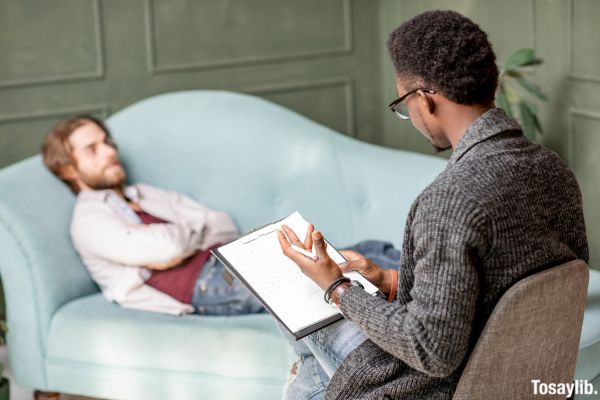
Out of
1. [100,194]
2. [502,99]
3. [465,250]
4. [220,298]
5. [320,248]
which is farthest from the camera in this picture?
[502,99]

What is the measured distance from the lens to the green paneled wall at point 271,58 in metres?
3.17

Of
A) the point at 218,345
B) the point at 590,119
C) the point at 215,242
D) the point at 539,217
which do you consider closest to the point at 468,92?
the point at 539,217

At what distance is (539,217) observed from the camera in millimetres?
1435

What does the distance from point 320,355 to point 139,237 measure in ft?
3.58

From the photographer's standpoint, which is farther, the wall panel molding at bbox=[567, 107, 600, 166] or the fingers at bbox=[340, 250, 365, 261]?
the wall panel molding at bbox=[567, 107, 600, 166]

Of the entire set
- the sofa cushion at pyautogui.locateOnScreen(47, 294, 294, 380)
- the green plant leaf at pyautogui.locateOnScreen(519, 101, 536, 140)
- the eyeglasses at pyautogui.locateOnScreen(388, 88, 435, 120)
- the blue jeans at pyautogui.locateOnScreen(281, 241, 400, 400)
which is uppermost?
the eyeglasses at pyautogui.locateOnScreen(388, 88, 435, 120)

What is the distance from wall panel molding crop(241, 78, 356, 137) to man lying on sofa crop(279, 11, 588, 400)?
249 centimetres

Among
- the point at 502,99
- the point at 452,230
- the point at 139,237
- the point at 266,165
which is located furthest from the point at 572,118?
the point at 452,230

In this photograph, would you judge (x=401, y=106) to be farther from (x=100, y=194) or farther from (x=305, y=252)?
(x=100, y=194)

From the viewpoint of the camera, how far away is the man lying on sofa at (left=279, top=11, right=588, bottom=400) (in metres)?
1.36

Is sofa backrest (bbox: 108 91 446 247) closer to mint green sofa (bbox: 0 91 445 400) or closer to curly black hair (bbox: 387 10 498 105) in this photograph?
mint green sofa (bbox: 0 91 445 400)

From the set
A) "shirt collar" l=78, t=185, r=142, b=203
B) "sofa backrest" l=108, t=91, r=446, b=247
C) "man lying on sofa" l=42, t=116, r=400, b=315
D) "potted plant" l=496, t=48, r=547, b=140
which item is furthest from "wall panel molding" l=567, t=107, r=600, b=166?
"shirt collar" l=78, t=185, r=142, b=203

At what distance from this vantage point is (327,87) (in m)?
4.24

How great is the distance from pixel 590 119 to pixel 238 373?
1.55m
